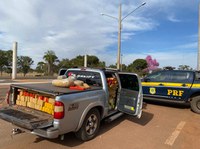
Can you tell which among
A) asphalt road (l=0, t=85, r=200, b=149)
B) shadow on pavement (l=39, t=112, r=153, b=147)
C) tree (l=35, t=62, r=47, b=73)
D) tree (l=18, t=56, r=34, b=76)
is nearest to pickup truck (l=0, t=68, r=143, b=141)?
shadow on pavement (l=39, t=112, r=153, b=147)

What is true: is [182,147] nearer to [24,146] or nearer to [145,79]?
[24,146]

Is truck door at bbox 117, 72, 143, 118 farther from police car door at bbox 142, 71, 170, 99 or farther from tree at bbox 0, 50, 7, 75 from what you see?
tree at bbox 0, 50, 7, 75

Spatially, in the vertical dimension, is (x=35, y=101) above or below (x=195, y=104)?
above

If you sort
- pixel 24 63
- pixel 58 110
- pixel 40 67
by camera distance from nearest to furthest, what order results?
pixel 58 110 < pixel 24 63 < pixel 40 67

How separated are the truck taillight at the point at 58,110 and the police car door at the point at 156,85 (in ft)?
21.6

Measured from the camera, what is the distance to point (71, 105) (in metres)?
4.06

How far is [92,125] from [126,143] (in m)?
0.92

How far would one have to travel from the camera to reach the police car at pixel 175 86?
8.66 meters

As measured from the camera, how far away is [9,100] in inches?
196

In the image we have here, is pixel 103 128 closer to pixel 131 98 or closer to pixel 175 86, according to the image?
pixel 131 98

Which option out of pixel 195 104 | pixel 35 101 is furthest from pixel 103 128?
pixel 195 104

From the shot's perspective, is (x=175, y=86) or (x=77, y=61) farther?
(x=77, y=61)

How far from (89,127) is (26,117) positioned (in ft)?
4.98

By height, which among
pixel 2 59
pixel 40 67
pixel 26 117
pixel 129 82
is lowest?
pixel 26 117
